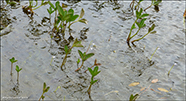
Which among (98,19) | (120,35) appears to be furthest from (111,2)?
(120,35)

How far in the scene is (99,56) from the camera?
120 inches

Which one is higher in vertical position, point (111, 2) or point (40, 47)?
point (111, 2)

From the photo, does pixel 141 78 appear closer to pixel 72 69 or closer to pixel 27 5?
pixel 72 69

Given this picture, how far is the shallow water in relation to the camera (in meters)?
2.43

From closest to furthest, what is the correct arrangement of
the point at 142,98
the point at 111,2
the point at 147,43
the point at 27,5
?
1. the point at 142,98
2. the point at 147,43
3. the point at 27,5
4. the point at 111,2

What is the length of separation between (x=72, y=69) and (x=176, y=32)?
7.42 ft

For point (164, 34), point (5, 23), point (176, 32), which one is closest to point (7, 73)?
point (5, 23)

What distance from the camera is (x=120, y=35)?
3566 millimetres

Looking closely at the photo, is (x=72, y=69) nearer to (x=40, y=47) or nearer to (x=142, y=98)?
(x=40, y=47)

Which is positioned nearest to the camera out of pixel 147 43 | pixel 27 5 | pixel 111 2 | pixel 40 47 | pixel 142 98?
pixel 142 98

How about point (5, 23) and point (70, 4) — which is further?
point (70, 4)

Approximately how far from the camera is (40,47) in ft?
10.0

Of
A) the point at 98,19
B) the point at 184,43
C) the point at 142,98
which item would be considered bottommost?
the point at 142,98

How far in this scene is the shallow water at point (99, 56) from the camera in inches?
95.7
